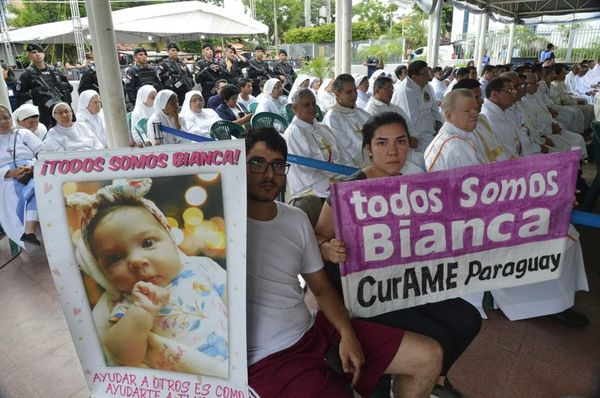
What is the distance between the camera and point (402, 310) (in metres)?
1.89

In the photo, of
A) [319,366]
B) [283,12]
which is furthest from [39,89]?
[283,12]

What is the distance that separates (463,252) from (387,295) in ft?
1.22

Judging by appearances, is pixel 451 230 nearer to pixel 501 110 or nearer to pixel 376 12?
pixel 501 110

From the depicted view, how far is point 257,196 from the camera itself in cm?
155

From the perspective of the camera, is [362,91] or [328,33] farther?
[328,33]

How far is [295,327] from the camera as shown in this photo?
5.25ft

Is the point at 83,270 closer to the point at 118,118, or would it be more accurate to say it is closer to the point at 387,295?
the point at 387,295

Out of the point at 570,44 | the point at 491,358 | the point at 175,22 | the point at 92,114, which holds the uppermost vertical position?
the point at 175,22

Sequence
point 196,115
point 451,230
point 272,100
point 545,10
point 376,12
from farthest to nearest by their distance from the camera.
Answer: point 376,12
point 545,10
point 272,100
point 196,115
point 451,230

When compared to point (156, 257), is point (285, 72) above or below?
above

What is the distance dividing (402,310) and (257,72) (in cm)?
997

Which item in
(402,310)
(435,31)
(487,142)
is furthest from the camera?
(435,31)

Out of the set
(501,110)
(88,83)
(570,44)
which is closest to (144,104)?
(88,83)

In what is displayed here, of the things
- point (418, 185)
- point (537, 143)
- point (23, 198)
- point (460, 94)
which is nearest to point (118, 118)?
point (23, 198)
